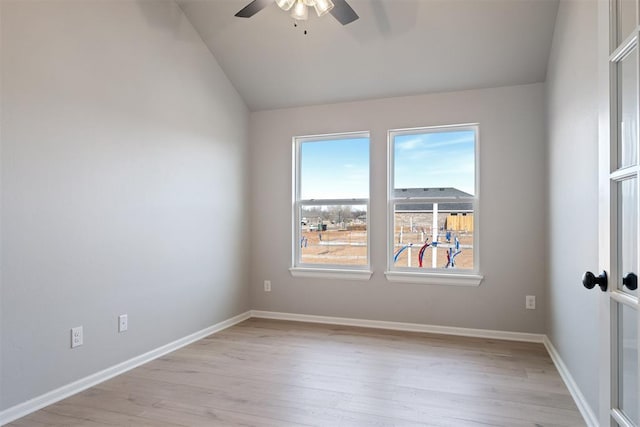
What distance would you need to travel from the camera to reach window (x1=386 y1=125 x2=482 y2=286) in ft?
12.8

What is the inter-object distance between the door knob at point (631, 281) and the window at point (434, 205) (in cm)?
269

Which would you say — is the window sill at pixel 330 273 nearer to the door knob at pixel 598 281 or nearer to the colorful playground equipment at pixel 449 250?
the colorful playground equipment at pixel 449 250

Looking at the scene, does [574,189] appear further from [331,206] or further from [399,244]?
[331,206]

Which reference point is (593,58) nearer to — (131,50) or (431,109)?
(431,109)

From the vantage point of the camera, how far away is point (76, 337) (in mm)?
2588

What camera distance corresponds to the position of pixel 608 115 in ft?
4.17

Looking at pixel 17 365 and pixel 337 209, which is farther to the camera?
pixel 337 209

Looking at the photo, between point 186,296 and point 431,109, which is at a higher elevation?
point 431,109

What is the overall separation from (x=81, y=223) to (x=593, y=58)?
313 cm

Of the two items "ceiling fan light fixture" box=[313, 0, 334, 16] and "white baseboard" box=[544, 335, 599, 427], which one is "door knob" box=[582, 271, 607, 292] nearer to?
"white baseboard" box=[544, 335, 599, 427]

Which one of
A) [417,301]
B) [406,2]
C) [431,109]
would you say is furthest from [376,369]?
[406,2]

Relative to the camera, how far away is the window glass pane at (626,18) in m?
1.13

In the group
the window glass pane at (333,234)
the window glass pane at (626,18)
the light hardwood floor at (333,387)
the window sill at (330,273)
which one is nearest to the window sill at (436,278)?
the window sill at (330,273)

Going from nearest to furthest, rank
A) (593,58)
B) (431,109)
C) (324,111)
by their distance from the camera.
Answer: (593,58) → (431,109) → (324,111)
